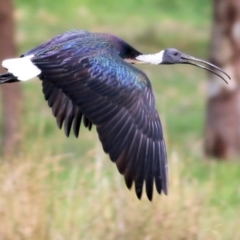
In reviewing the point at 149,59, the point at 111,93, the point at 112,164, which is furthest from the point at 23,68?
the point at 112,164

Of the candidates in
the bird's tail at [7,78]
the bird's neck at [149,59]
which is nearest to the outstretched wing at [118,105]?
the bird's tail at [7,78]

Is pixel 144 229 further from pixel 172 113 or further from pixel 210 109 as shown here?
pixel 172 113

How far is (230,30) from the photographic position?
9695 mm

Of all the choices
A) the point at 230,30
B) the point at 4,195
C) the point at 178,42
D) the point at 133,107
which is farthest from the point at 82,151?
the point at 178,42

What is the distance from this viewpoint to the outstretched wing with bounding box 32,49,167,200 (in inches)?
183

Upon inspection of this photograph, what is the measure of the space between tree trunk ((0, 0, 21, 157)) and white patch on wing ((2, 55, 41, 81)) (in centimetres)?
403

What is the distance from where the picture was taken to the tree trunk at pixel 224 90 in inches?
380

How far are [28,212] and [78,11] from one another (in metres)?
12.2

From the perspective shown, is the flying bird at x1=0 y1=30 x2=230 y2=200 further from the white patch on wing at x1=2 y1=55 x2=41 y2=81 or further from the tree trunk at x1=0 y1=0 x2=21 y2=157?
the tree trunk at x1=0 y1=0 x2=21 y2=157

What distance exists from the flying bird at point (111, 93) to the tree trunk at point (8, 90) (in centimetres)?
402

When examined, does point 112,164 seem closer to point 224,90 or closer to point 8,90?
point 224,90

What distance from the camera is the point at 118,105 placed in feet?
15.9

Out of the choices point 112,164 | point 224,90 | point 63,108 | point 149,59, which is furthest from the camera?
point 224,90

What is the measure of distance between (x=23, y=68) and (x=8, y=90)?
504 centimetres
